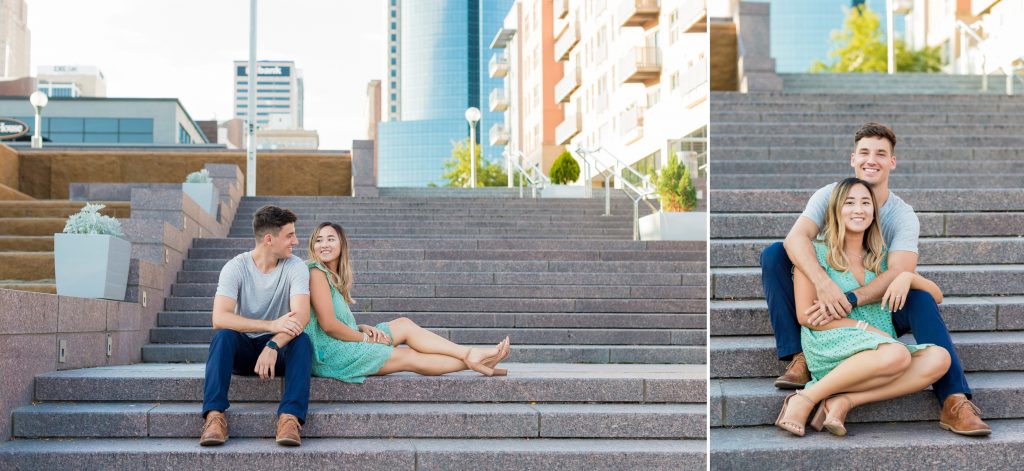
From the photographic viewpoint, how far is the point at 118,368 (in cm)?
772

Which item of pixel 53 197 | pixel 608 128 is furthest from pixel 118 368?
pixel 608 128

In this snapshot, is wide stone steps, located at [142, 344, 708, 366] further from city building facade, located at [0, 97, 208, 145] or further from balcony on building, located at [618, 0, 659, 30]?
city building facade, located at [0, 97, 208, 145]

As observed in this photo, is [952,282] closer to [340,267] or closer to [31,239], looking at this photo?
[340,267]

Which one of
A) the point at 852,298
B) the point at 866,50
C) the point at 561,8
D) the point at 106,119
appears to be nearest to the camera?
the point at 852,298

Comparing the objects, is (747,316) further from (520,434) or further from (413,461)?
(413,461)

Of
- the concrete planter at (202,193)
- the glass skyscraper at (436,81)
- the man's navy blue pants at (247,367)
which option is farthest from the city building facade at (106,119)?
the glass skyscraper at (436,81)

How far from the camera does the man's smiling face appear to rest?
6.09 meters

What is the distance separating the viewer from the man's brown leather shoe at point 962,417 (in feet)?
17.2

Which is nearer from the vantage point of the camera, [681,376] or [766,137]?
[681,376]

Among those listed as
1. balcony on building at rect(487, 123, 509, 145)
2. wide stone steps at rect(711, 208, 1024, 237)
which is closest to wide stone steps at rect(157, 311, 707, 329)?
wide stone steps at rect(711, 208, 1024, 237)

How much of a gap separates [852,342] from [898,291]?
1.36ft

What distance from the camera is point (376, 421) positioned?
625cm

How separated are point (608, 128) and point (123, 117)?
2341cm

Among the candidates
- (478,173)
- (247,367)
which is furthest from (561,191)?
(478,173)
